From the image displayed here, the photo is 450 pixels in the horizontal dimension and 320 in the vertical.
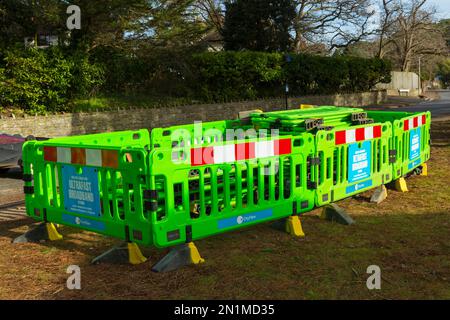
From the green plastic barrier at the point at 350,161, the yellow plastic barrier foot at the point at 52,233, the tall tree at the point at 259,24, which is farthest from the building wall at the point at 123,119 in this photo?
the green plastic barrier at the point at 350,161

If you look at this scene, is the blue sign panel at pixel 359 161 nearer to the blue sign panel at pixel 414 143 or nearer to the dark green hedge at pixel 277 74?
the blue sign panel at pixel 414 143

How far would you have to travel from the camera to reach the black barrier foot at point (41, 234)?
21.5 ft

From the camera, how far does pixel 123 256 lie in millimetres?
5617

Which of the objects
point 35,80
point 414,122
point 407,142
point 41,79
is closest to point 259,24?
point 41,79

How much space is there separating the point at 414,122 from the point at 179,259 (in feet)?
18.7

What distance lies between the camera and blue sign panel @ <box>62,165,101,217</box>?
225 inches

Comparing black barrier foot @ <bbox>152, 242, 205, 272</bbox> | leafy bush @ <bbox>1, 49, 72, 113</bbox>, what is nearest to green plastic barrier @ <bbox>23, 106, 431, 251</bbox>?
black barrier foot @ <bbox>152, 242, 205, 272</bbox>

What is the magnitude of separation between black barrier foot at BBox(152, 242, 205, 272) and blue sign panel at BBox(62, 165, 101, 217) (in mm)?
978

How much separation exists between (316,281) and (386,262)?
37.0 inches

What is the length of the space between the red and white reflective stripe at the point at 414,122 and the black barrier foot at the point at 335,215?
99.8 inches

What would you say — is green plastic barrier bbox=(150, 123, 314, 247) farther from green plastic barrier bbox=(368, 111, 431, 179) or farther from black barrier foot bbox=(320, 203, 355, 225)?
green plastic barrier bbox=(368, 111, 431, 179)

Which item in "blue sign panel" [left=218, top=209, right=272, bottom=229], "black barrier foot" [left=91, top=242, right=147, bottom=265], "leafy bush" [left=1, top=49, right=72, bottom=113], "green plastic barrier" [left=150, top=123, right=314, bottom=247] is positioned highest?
"leafy bush" [left=1, top=49, right=72, bottom=113]

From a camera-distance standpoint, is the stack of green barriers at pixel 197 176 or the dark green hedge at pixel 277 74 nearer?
the stack of green barriers at pixel 197 176
